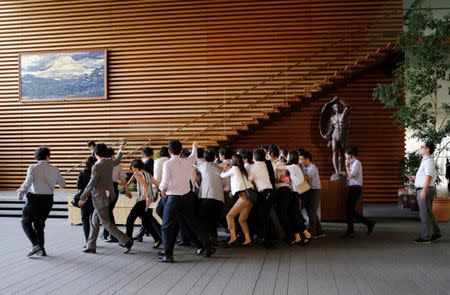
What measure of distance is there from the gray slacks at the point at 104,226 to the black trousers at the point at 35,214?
65cm

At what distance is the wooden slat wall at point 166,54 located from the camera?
12570 millimetres

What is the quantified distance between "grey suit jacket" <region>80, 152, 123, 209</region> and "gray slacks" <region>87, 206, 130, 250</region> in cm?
11

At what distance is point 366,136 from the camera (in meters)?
12.5

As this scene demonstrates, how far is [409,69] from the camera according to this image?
10.4 m

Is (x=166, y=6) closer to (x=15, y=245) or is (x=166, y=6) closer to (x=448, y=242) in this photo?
(x=15, y=245)

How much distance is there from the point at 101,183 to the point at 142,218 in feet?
3.24

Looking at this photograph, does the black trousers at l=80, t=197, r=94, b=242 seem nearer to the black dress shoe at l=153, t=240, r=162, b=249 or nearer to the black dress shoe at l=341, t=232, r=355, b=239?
the black dress shoe at l=153, t=240, r=162, b=249

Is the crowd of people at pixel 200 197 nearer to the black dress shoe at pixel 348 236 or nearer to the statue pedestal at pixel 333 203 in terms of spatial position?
the black dress shoe at pixel 348 236

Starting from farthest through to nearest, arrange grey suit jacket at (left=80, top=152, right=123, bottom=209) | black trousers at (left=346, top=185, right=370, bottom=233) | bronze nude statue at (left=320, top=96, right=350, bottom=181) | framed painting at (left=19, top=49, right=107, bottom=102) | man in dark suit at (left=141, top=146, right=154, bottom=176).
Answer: framed painting at (left=19, top=49, right=107, bottom=102), bronze nude statue at (left=320, top=96, right=350, bottom=181), black trousers at (left=346, top=185, right=370, bottom=233), man in dark suit at (left=141, top=146, right=154, bottom=176), grey suit jacket at (left=80, top=152, right=123, bottom=209)

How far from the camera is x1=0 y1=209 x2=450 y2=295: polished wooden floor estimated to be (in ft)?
14.8

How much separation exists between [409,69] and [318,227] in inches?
199

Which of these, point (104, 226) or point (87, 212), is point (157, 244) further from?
point (87, 212)

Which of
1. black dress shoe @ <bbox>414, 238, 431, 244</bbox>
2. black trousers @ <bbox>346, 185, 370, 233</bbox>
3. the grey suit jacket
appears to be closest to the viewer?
the grey suit jacket

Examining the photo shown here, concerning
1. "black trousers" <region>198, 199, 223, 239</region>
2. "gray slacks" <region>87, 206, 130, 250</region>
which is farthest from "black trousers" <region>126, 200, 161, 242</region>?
"black trousers" <region>198, 199, 223, 239</region>
